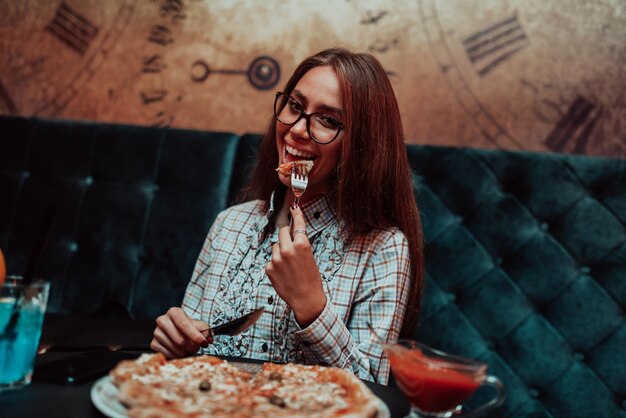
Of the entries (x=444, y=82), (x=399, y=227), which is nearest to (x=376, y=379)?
(x=399, y=227)

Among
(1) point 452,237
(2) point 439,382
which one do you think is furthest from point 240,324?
(1) point 452,237

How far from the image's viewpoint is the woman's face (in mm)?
1610

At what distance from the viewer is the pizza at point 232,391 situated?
83 cm

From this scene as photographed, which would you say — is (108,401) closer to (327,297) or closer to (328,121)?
(327,297)

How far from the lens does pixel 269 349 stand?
158 cm

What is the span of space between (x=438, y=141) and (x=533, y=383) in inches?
38.9

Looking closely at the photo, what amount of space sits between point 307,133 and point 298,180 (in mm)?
128

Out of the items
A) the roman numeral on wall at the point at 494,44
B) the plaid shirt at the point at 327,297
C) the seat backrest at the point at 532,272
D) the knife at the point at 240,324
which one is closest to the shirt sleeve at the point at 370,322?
the plaid shirt at the point at 327,297

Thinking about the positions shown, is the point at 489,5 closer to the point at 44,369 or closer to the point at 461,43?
the point at 461,43

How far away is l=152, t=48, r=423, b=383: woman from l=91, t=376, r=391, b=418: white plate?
0.51 metres

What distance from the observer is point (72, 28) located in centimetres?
287

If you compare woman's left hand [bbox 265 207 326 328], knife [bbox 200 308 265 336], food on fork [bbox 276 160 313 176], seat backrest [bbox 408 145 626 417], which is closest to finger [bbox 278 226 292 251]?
woman's left hand [bbox 265 207 326 328]

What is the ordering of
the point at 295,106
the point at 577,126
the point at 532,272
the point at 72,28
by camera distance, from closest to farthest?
the point at 295,106 → the point at 532,272 → the point at 577,126 → the point at 72,28

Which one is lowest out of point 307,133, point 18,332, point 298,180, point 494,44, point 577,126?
point 18,332
